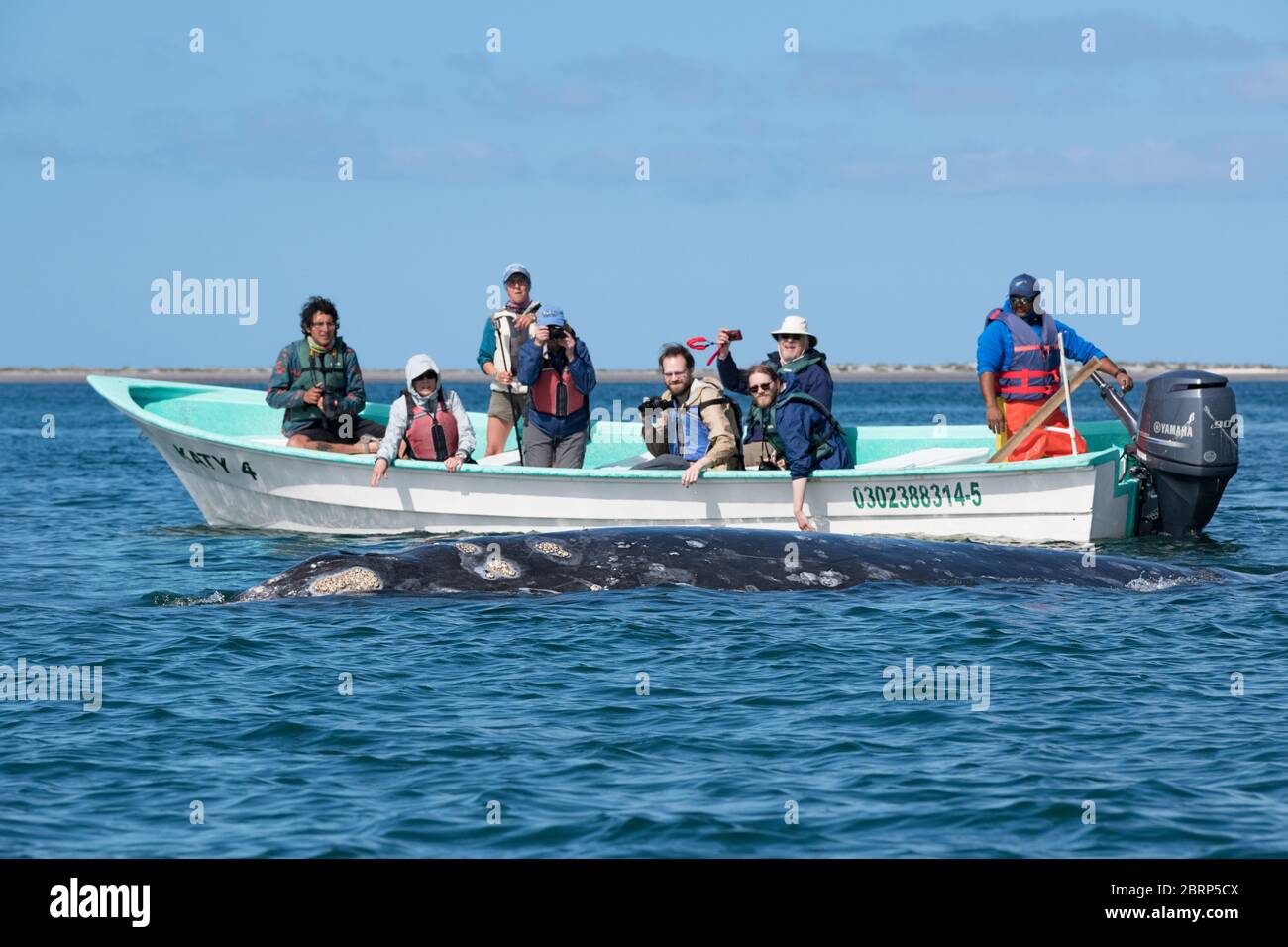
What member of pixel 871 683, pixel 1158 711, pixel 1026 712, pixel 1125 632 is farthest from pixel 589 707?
pixel 1125 632

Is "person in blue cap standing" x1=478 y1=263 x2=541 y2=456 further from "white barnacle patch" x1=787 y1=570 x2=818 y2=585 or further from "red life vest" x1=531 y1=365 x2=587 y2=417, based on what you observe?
"white barnacle patch" x1=787 y1=570 x2=818 y2=585

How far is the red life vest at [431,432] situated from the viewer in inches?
683

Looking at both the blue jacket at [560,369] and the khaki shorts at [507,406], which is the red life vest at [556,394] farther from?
the khaki shorts at [507,406]

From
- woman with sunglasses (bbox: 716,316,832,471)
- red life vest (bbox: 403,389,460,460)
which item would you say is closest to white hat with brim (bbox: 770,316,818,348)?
woman with sunglasses (bbox: 716,316,832,471)

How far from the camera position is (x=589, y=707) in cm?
932

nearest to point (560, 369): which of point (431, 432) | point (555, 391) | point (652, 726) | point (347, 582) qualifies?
point (555, 391)

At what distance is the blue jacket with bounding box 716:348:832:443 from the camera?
52.7ft

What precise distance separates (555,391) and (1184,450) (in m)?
6.61

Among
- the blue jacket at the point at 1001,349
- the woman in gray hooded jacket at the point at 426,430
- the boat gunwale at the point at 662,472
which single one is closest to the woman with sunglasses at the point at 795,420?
the boat gunwale at the point at 662,472

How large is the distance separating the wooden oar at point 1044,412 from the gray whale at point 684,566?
3.61 metres
